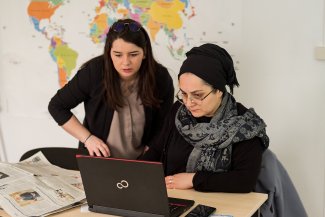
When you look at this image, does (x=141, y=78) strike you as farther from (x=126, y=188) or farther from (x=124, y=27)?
(x=126, y=188)

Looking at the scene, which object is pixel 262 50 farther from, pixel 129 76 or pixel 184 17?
pixel 129 76

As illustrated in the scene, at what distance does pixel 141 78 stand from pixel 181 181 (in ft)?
1.94

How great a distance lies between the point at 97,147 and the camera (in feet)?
6.81

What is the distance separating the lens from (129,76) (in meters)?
2.09

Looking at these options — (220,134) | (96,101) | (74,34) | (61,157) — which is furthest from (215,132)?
(74,34)

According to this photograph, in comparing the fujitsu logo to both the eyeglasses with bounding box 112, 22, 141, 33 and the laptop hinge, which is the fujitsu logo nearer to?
the laptop hinge

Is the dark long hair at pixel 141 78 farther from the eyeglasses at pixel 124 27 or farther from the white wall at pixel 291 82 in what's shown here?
the white wall at pixel 291 82

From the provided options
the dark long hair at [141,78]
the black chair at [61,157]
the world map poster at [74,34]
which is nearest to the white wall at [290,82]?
the world map poster at [74,34]

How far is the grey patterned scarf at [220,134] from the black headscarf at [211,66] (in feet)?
0.29

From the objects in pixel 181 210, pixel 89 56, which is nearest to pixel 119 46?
pixel 181 210

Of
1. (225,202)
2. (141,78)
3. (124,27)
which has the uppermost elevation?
(124,27)

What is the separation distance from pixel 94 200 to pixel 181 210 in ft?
1.01

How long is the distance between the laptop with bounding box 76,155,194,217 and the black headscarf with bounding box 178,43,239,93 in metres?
0.46

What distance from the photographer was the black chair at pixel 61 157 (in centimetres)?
223
